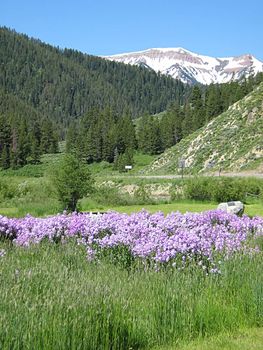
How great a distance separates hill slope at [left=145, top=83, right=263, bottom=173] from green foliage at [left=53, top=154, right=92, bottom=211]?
97.1ft

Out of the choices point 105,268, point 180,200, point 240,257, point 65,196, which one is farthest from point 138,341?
point 180,200

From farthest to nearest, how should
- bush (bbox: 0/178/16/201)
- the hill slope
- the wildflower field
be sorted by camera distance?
the hill slope → bush (bbox: 0/178/16/201) → the wildflower field

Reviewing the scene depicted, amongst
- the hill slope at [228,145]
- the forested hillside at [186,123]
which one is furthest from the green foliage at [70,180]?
the forested hillside at [186,123]

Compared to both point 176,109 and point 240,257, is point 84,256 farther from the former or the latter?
point 176,109

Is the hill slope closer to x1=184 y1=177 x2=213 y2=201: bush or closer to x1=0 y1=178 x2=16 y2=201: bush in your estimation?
x1=184 y1=177 x2=213 y2=201: bush

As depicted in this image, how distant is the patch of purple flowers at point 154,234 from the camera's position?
835 cm

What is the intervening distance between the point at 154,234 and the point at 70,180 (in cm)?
1858

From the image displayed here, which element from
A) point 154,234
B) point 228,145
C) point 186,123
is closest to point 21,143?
point 186,123

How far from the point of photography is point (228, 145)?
6081 cm

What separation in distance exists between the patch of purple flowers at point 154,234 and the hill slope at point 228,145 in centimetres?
4377

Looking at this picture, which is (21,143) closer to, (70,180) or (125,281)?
(70,180)

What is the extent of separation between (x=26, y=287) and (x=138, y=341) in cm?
147

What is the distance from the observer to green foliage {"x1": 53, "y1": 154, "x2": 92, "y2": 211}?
27.4 metres

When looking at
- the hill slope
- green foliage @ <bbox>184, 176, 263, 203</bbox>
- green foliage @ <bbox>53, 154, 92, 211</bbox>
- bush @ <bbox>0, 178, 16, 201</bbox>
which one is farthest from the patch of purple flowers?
the hill slope
